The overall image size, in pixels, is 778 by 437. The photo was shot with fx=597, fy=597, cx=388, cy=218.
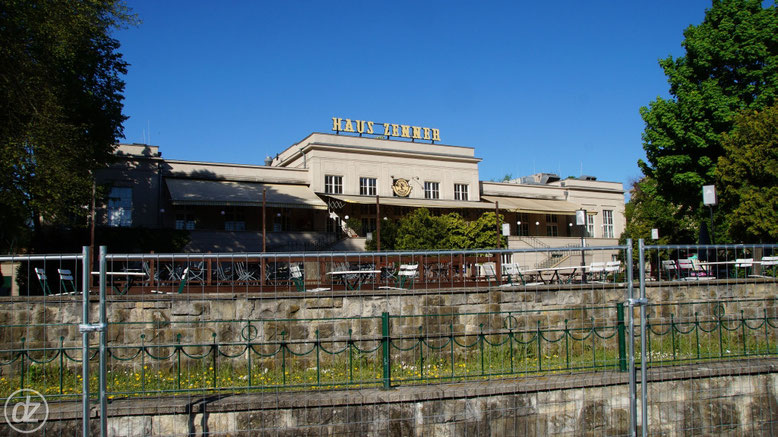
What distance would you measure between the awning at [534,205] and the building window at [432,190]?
3780 mm

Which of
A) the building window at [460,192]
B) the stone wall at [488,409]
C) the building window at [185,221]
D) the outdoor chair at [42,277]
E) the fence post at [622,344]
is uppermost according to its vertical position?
the building window at [460,192]

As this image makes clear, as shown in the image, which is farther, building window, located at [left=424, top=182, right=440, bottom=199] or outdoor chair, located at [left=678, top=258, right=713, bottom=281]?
building window, located at [left=424, top=182, right=440, bottom=199]

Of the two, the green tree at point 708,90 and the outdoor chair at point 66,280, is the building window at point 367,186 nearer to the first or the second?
the green tree at point 708,90

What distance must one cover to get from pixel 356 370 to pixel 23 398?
3970 mm

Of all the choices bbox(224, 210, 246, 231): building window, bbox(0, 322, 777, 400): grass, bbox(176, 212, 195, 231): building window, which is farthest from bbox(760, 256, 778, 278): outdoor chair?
bbox(176, 212, 195, 231): building window

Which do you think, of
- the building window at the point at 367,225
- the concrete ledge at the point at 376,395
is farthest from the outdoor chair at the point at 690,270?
the building window at the point at 367,225

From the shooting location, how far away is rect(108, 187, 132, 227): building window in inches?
1146

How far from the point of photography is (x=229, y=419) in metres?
5.57

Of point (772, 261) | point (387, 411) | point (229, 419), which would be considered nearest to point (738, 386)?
point (772, 261)

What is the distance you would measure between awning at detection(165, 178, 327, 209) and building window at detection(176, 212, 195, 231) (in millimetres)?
1551

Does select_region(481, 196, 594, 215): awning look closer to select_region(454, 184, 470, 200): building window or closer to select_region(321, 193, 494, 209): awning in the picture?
select_region(454, 184, 470, 200): building window

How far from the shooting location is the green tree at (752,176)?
2033cm

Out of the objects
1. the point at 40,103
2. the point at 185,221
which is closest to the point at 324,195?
the point at 185,221

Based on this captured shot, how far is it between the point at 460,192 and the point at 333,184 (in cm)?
904
